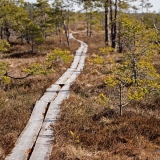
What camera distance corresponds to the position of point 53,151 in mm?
8070

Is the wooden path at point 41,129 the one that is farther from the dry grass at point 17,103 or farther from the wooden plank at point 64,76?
the wooden plank at point 64,76

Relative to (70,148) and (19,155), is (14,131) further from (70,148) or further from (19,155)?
(70,148)

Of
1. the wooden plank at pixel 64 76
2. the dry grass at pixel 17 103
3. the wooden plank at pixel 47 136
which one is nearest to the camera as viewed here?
the wooden plank at pixel 47 136

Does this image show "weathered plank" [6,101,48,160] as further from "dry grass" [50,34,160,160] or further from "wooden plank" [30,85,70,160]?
"dry grass" [50,34,160,160]

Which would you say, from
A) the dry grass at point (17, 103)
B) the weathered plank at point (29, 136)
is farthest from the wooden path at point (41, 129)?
the dry grass at point (17, 103)

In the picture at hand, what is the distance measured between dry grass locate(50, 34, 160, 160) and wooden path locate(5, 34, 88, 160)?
33 cm

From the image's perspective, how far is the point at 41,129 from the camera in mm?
9758

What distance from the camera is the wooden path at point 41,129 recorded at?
7992 millimetres

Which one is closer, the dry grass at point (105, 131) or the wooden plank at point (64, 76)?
the dry grass at point (105, 131)

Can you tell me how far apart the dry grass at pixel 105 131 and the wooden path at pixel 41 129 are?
0.33 metres

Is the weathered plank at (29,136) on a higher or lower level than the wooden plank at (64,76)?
lower

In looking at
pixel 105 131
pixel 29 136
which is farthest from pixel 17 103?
pixel 105 131

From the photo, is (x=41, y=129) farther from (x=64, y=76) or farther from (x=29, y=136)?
(x=64, y=76)

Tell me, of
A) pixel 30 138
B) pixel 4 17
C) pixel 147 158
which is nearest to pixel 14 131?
pixel 30 138
